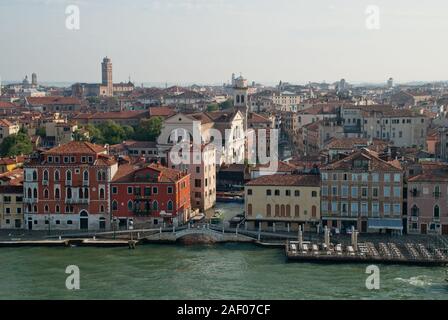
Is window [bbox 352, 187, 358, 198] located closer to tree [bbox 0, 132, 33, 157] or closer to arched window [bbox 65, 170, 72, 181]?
arched window [bbox 65, 170, 72, 181]

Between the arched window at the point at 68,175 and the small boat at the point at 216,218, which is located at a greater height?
the arched window at the point at 68,175

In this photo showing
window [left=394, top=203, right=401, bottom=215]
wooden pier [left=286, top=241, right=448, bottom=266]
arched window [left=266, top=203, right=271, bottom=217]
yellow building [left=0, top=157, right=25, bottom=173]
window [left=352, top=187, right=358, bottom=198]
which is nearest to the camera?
wooden pier [left=286, top=241, right=448, bottom=266]

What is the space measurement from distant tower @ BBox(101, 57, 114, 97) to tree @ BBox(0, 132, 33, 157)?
2279 inches

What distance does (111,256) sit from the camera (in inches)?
693

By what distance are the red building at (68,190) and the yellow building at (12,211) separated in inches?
9.7

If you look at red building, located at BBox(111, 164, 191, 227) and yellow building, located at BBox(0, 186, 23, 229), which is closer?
red building, located at BBox(111, 164, 191, 227)

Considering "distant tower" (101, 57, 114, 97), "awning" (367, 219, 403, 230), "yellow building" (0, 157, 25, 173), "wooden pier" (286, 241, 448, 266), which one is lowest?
"wooden pier" (286, 241, 448, 266)

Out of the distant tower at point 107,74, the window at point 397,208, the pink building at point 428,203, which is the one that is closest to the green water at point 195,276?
the pink building at point 428,203

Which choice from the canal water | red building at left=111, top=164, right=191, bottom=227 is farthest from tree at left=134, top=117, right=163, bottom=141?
the canal water

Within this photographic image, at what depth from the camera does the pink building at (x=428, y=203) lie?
18.6 meters

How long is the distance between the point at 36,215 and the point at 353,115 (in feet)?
66.0

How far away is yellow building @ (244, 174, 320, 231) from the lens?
1931 cm

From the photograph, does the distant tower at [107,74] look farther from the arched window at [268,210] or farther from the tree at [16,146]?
the arched window at [268,210]
